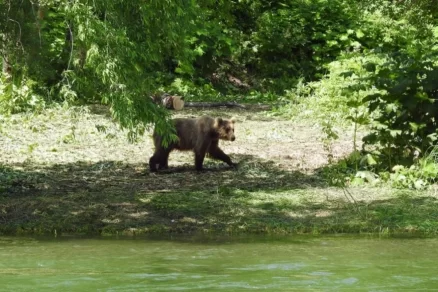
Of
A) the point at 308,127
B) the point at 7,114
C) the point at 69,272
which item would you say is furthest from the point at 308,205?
the point at 7,114

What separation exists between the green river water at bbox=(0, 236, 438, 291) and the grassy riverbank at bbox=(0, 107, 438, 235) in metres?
0.72

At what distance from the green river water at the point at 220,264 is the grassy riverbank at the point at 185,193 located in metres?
0.72

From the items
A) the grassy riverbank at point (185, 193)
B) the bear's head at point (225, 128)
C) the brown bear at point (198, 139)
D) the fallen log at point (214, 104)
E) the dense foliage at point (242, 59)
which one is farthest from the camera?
the fallen log at point (214, 104)

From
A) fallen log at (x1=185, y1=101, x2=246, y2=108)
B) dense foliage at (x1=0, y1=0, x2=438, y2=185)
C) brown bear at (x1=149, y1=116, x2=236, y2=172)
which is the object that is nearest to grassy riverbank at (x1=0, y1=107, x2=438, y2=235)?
brown bear at (x1=149, y1=116, x2=236, y2=172)

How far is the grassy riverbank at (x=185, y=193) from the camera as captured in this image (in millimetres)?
10422

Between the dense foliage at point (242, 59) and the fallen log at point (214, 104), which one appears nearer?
the dense foliage at point (242, 59)

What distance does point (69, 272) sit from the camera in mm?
7555

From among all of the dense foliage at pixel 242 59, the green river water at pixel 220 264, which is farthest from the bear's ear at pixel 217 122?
the green river water at pixel 220 264

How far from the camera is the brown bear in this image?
1360 cm

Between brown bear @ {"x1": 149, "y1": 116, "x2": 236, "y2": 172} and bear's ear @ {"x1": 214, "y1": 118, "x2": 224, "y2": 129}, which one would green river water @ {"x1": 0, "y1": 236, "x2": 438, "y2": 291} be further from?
bear's ear @ {"x1": 214, "y1": 118, "x2": 224, "y2": 129}

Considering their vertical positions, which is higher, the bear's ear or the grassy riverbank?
the bear's ear

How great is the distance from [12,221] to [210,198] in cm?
250

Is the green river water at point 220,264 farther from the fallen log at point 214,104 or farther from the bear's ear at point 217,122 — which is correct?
the fallen log at point 214,104

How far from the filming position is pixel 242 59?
27703 millimetres
